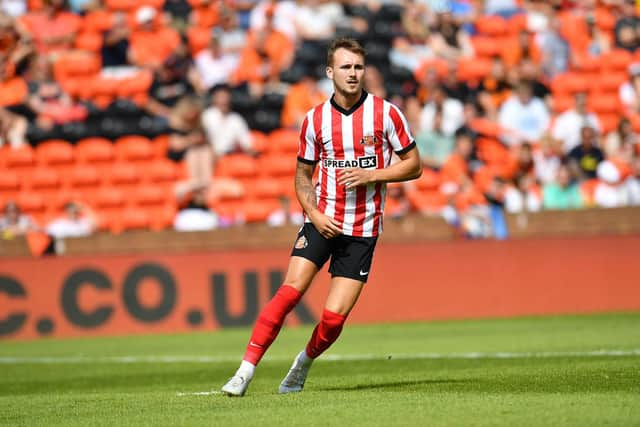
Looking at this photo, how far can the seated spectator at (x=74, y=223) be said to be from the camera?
1862 centimetres

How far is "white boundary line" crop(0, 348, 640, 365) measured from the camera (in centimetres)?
1116

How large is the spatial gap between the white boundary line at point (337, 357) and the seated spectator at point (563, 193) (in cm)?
632

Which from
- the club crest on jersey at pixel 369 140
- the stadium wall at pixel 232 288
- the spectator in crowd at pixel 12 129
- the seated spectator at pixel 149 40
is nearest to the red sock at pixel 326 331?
the club crest on jersey at pixel 369 140

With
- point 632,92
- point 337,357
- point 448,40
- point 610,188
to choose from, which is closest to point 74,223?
point 448,40

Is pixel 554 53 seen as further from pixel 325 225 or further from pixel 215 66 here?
pixel 325 225

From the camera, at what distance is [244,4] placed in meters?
21.7

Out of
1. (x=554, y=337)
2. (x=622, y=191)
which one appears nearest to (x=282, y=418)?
(x=554, y=337)

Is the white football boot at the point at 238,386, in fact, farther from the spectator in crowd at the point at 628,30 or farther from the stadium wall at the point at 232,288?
the spectator in crowd at the point at 628,30

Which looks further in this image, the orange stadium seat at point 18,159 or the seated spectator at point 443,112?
the orange stadium seat at point 18,159

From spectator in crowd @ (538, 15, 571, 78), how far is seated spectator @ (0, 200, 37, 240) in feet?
28.7

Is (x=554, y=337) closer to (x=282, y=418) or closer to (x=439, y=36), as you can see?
(x=282, y=418)

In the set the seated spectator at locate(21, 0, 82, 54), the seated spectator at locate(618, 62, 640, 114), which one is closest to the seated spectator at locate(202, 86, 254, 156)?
the seated spectator at locate(21, 0, 82, 54)

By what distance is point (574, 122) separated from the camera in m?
19.2

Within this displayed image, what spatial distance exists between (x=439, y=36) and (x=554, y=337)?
866 centimetres
